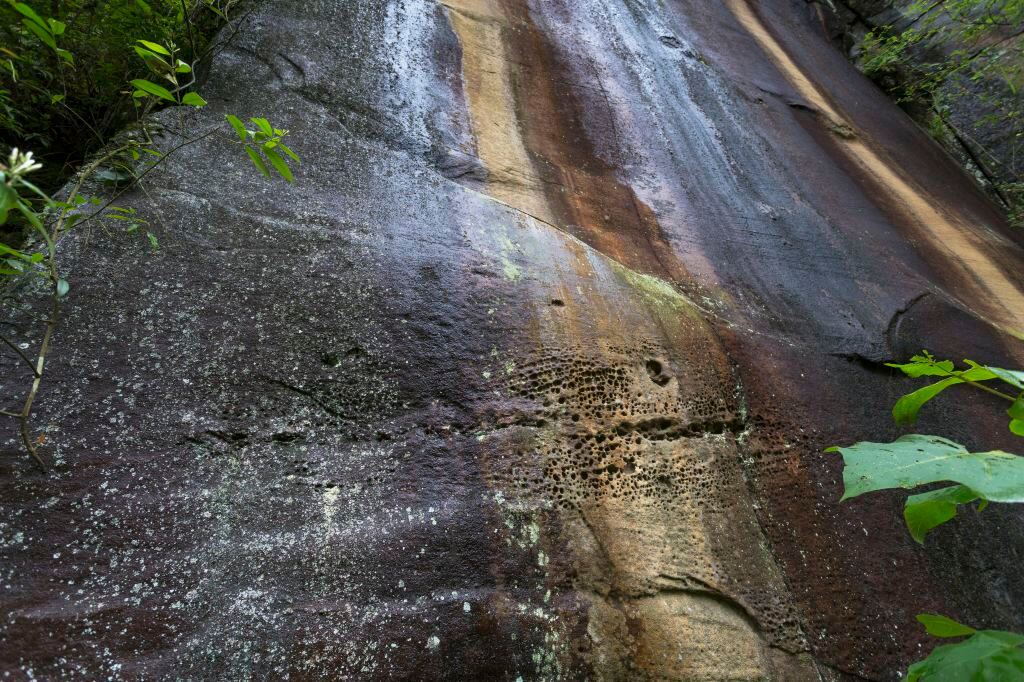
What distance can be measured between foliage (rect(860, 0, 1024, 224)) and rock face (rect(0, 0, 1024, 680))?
361cm

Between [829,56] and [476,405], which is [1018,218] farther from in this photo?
[476,405]

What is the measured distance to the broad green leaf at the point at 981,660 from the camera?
1.00 metres

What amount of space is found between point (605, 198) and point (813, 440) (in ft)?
6.52

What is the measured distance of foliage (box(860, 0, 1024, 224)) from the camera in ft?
21.8

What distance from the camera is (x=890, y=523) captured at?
3.12 m

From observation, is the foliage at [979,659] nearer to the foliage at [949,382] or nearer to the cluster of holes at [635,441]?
the foliage at [949,382]

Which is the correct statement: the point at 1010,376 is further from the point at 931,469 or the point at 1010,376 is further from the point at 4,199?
the point at 4,199

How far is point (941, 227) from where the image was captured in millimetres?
5480

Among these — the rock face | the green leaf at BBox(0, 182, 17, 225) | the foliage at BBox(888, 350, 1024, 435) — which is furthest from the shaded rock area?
the green leaf at BBox(0, 182, 17, 225)

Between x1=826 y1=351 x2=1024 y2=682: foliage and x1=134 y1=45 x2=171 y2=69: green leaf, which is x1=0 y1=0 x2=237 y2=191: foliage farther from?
x1=826 y1=351 x2=1024 y2=682: foliage

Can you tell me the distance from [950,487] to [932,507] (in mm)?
48

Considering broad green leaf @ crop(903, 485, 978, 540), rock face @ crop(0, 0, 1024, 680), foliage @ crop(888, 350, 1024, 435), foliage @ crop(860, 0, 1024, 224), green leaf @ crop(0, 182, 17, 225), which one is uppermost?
foliage @ crop(860, 0, 1024, 224)

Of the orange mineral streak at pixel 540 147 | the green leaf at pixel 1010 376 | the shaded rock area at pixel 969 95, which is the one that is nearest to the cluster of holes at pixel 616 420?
the orange mineral streak at pixel 540 147

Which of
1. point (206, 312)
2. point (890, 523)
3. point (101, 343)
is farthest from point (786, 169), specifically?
point (101, 343)
